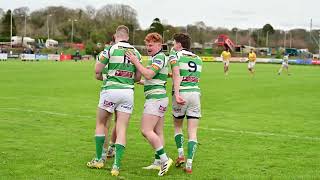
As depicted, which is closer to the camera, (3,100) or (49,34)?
(3,100)

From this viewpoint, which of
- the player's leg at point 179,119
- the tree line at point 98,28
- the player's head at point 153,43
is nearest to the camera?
the player's head at point 153,43

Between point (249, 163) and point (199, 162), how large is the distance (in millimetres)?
883

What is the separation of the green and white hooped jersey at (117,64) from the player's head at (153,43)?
0.95 feet

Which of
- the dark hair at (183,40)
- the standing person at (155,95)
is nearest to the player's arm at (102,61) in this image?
the standing person at (155,95)

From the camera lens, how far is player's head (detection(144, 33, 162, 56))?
8.75 m

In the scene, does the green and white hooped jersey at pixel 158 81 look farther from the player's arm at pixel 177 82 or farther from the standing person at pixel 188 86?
the standing person at pixel 188 86

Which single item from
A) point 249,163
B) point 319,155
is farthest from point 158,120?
point 319,155

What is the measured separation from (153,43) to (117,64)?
0.70m

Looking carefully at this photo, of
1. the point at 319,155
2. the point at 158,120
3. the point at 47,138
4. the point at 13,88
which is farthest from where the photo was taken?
the point at 13,88

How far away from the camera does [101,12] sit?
14200 centimetres

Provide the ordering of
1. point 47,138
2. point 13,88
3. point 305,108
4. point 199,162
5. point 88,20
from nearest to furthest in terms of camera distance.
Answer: point 199,162
point 47,138
point 305,108
point 13,88
point 88,20

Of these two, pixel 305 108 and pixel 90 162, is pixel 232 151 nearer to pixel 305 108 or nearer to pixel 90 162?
pixel 90 162

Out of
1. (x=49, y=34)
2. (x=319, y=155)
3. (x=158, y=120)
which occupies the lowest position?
(x=319, y=155)

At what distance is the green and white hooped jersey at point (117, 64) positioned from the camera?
8531 millimetres
